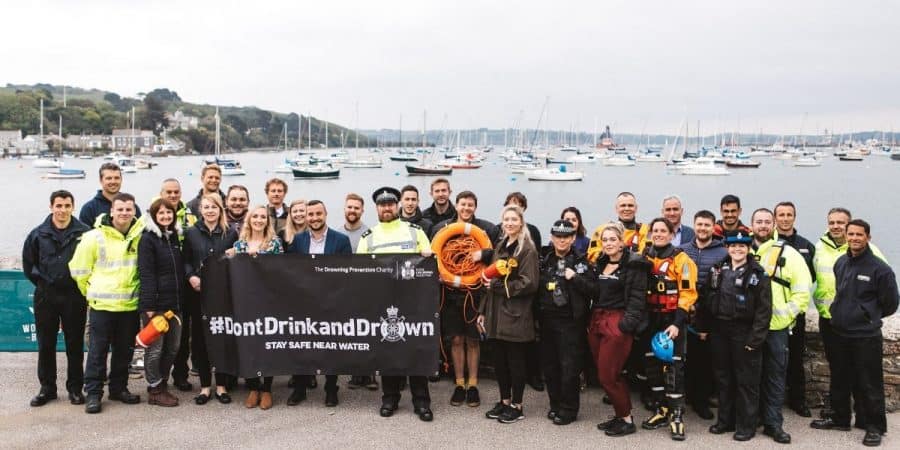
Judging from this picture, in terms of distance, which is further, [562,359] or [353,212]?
[353,212]

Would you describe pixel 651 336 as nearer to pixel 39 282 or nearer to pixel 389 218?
pixel 389 218

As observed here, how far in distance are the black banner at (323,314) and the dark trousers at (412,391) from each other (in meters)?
0.09

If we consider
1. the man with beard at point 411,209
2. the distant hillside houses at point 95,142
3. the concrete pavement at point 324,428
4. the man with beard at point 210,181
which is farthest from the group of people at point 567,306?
the distant hillside houses at point 95,142

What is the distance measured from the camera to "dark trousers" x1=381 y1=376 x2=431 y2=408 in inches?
235

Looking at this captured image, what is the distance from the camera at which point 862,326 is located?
5.47 m

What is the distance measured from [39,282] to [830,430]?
6696 millimetres

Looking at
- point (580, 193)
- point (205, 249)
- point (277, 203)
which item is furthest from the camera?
point (580, 193)

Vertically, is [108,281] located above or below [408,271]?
below

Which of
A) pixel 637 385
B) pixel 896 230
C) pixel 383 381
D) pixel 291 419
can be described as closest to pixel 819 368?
pixel 637 385

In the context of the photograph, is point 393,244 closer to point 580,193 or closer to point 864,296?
point 864,296

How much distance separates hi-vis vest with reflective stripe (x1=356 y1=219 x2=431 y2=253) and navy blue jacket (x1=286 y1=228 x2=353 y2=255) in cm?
15

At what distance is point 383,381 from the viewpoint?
611 centimetres

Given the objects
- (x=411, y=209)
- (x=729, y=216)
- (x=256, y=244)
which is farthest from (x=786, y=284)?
(x=256, y=244)

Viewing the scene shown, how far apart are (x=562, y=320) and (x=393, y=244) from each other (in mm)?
1592
